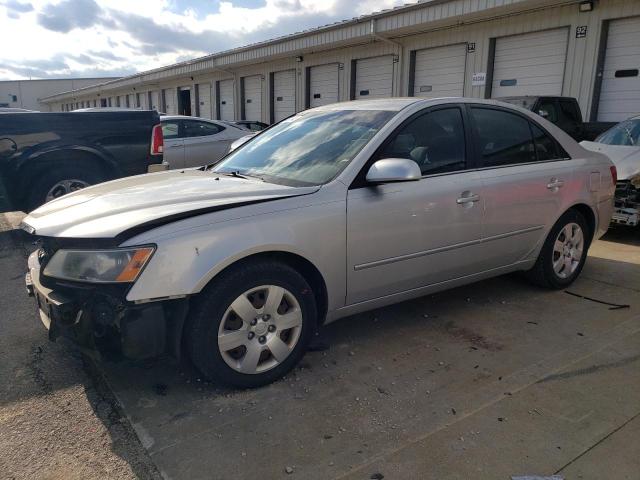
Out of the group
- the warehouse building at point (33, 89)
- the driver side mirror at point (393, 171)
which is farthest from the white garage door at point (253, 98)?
the warehouse building at point (33, 89)

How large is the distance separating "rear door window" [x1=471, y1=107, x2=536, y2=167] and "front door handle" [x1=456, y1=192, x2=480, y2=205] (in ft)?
1.02

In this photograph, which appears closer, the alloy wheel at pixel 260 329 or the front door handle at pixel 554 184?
the alloy wheel at pixel 260 329

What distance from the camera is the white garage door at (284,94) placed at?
1888cm

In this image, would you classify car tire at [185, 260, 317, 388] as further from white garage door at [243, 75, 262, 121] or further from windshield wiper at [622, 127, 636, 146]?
white garage door at [243, 75, 262, 121]

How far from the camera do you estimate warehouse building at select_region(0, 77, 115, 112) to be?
2392 inches

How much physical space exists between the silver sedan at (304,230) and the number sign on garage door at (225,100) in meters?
19.6

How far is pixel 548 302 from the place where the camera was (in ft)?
14.3

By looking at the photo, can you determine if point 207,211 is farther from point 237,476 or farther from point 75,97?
point 75,97

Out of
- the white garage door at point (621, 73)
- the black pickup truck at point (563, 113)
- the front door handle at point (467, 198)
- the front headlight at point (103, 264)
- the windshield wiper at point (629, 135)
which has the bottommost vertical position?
the front headlight at point (103, 264)

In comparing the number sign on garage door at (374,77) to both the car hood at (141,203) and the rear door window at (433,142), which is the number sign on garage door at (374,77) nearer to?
the rear door window at (433,142)

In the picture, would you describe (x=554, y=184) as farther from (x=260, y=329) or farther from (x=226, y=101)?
(x=226, y=101)

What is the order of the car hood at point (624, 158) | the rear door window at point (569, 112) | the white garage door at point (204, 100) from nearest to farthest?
1. the car hood at point (624, 158)
2. the rear door window at point (569, 112)
3. the white garage door at point (204, 100)

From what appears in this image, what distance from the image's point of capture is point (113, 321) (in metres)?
2.60

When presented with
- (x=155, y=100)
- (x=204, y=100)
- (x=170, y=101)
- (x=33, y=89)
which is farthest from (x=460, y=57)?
(x=33, y=89)
